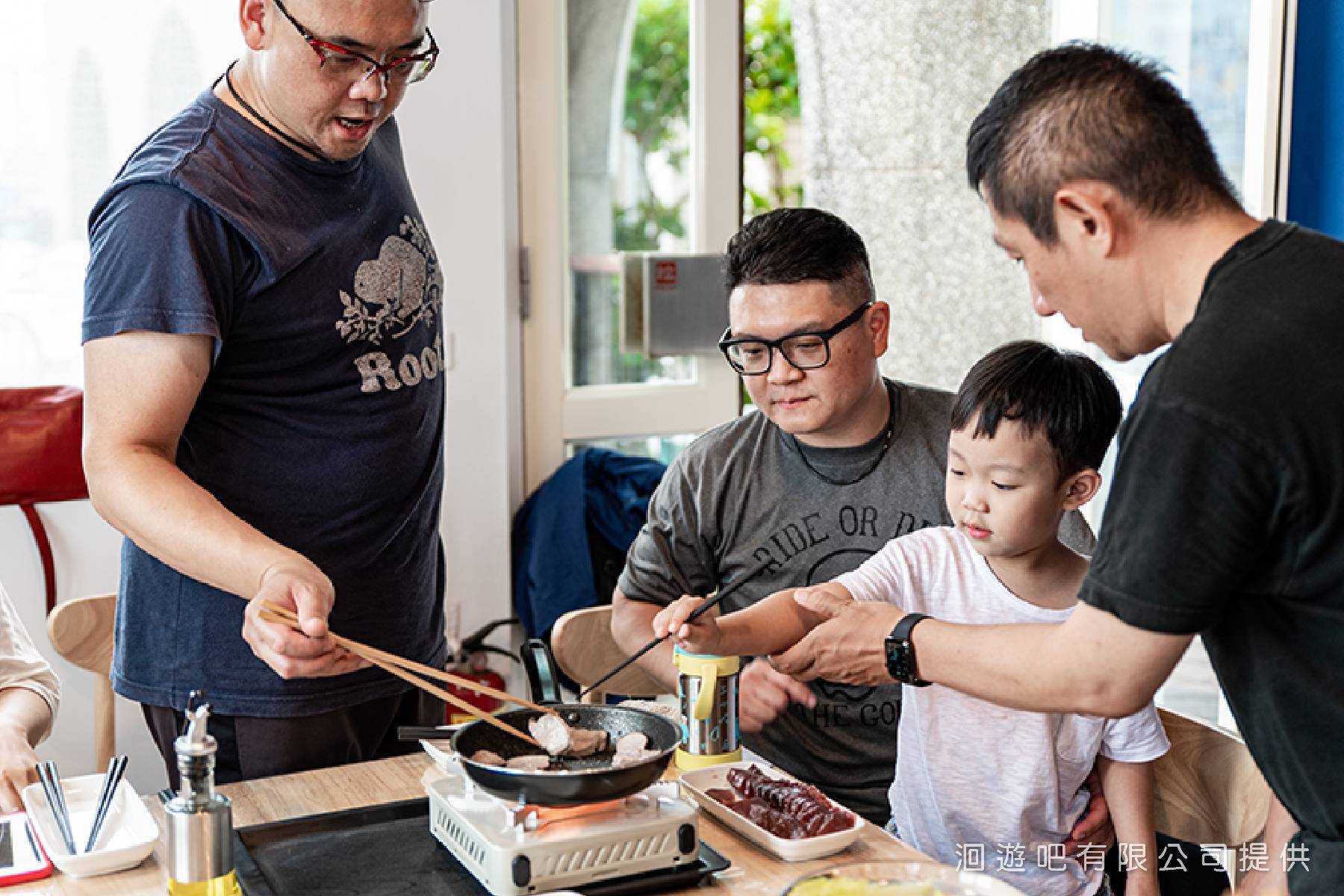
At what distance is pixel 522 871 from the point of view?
1394 millimetres

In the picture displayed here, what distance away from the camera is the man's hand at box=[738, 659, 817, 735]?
1905mm

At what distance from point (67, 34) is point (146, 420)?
5.13 feet

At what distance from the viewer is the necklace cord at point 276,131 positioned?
1.84m

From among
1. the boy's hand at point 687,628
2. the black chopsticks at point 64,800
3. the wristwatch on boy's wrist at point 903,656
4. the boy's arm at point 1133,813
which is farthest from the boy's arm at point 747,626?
the black chopsticks at point 64,800

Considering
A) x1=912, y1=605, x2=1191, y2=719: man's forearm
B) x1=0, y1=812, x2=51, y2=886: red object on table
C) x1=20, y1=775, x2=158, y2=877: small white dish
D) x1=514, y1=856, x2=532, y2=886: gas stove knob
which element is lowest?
x1=0, y1=812, x2=51, y2=886: red object on table

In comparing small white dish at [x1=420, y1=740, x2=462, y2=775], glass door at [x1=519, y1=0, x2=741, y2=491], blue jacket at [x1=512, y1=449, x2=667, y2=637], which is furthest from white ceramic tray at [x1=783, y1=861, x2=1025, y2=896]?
glass door at [x1=519, y1=0, x2=741, y2=491]

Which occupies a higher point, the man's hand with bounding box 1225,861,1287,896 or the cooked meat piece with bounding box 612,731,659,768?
the cooked meat piece with bounding box 612,731,659,768

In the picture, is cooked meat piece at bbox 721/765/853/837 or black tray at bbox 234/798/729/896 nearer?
black tray at bbox 234/798/729/896

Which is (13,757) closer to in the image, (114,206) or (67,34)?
(114,206)

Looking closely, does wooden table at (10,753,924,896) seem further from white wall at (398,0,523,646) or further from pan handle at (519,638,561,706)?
white wall at (398,0,523,646)

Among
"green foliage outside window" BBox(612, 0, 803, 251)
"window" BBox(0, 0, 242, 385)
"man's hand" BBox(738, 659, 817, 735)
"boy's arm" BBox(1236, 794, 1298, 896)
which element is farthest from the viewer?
"green foliage outside window" BBox(612, 0, 803, 251)

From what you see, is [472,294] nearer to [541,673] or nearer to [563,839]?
[541,673]

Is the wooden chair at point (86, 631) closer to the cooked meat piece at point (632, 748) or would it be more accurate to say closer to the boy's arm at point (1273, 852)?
the cooked meat piece at point (632, 748)

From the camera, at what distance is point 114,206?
5.80 ft
